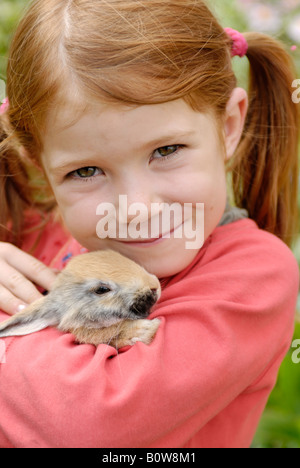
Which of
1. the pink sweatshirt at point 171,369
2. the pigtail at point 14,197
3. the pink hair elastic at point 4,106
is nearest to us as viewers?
the pink sweatshirt at point 171,369

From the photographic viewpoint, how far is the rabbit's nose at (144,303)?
166 centimetres

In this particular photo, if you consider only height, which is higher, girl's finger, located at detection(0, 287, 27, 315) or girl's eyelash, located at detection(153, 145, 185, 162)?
girl's eyelash, located at detection(153, 145, 185, 162)

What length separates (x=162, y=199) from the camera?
71.1 inches

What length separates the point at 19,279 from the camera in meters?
2.01

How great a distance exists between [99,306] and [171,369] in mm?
269

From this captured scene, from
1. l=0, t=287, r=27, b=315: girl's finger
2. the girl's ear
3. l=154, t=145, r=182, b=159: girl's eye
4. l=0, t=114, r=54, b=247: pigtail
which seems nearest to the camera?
l=154, t=145, r=182, b=159: girl's eye

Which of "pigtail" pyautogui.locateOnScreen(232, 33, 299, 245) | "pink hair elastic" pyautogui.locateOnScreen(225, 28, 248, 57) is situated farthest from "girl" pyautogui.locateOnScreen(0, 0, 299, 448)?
"pigtail" pyautogui.locateOnScreen(232, 33, 299, 245)

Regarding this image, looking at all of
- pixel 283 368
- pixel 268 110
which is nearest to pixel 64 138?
pixel 268 110

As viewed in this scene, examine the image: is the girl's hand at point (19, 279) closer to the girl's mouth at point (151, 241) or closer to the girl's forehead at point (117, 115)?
the girl's mouth at point (151, 241)

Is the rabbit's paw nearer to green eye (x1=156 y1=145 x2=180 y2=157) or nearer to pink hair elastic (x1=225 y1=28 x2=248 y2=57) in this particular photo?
green eye (x1=156 y1=145 x2=180 y2=157)

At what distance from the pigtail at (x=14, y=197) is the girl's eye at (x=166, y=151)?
0.87 meters

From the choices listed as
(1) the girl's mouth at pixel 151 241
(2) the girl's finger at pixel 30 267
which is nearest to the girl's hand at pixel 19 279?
(2) the girl's finger at pixel 30 267

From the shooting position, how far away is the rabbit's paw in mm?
1648
